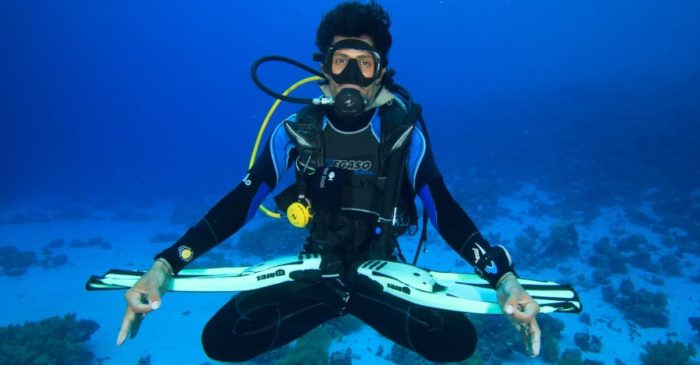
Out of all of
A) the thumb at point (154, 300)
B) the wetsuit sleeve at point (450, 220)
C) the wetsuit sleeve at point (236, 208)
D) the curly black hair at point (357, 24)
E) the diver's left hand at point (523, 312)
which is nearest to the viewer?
the diver's left hand at point (523, 312)

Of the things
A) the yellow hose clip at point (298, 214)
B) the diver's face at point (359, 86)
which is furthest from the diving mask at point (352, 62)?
the yellow hose clip at point (298, 214)

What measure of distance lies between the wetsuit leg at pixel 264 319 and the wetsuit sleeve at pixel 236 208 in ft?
2.32

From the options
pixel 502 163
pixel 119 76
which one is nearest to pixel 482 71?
pixel 502 163

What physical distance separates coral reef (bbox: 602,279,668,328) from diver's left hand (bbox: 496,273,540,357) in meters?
11.8

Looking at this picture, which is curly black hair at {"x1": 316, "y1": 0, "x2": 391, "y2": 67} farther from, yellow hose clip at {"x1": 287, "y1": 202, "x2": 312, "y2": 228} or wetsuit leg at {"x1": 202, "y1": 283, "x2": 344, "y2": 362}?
wetsuit leg at {"x1": 202, "y1": 283, "x2": 344, "y2": 362}

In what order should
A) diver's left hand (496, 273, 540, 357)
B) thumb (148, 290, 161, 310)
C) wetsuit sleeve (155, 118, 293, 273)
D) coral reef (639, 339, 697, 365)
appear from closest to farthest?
1. diver's left hand (496, 273, 540, 357)
2. thumb (148, 290, 161, 310)
3. wetsuit sleeve (155, 118, 293, 273)
4. coral reef (639, 339, 697, 365)

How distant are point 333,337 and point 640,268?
12225 mm

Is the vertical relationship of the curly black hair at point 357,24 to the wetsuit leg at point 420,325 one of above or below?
above

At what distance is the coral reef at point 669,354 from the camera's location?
939 centimetres

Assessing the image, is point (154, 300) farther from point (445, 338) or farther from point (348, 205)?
point (445, 338)

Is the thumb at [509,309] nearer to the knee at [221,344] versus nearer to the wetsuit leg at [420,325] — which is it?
the wetsuit leg at [420,325]

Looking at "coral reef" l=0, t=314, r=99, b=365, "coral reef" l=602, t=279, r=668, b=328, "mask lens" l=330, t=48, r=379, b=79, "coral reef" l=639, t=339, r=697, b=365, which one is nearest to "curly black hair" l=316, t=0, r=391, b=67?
"mask lens" l=330, t=48, r=379, b=79

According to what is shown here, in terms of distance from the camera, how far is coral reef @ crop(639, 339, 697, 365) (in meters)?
9.39

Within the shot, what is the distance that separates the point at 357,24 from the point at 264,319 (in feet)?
10.5
